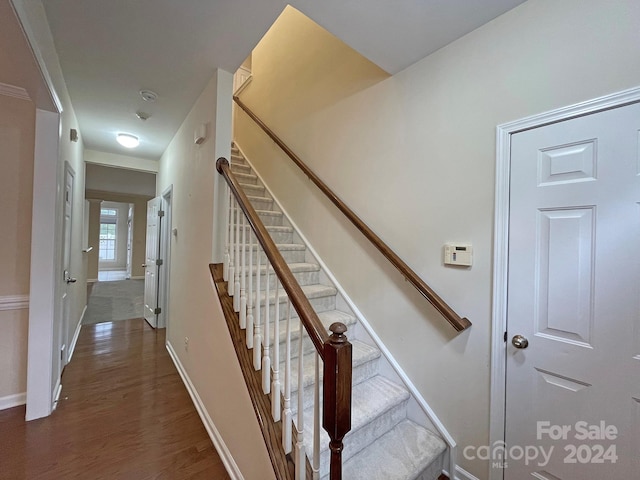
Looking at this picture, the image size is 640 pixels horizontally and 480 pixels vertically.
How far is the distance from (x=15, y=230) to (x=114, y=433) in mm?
1756

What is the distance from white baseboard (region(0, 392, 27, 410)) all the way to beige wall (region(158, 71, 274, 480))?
1.14m

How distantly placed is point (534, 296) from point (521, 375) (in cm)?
40

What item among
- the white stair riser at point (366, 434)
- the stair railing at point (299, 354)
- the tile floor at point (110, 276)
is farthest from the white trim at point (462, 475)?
the tile floor at point (110, 276)

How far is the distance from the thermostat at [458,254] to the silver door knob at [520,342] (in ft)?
1.35

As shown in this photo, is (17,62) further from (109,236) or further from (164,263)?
(109,236)

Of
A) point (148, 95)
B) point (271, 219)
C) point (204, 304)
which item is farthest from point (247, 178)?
Result: point (204, 304)

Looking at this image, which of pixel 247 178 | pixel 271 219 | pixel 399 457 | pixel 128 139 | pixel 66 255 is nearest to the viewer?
pixel 399 457

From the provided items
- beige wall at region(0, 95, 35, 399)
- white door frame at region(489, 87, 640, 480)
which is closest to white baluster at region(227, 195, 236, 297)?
white door frame at region(489, 87, 640, 480)

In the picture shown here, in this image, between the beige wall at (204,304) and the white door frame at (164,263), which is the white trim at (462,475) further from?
the white door frame at (164,263)

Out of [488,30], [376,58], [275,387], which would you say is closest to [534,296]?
[275,387]

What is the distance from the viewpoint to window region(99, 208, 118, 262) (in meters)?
10.9

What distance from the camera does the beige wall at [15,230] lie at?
2109 mm

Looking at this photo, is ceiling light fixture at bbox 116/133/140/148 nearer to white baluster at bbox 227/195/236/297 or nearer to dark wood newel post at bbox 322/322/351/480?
white baluster at bbox 227/195/236/297

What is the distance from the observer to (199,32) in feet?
5.24
